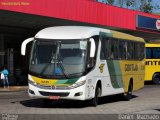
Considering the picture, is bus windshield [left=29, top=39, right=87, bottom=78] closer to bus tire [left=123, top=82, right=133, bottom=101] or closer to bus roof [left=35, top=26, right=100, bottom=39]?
bus roof [left=35, top=26, right=100, bottom=39]

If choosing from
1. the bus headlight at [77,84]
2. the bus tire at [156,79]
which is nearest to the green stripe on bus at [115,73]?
the bus headlight at [77,84]

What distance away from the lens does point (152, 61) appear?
38938mm

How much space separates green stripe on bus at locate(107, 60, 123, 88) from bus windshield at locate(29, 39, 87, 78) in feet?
8.49

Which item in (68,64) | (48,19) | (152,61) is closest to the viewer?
(68,64)

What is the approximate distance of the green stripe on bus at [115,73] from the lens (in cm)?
2044

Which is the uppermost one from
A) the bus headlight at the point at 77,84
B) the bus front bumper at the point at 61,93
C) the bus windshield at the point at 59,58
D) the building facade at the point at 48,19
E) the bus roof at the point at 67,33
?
the building facade at the point at 48,19

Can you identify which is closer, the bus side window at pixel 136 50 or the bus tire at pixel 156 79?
the bus side window at pixel 136 50

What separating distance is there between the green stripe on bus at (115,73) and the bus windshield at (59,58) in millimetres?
2586

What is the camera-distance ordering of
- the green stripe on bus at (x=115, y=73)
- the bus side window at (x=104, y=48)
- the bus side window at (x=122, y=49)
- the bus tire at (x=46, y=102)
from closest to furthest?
1. the bus tire at (x=46, y=102)
2. the bus side window at (x=104, y=48)
3. the green stripe on bus at (x=115, y=73)
4. the bus side window at (x=122, y=49)

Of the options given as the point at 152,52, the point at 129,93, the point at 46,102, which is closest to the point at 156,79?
the point at 152,52

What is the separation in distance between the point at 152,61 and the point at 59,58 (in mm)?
22091

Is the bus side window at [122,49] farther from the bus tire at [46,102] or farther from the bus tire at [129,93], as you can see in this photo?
the bus tire at [46,102]

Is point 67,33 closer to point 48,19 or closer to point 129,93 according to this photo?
point 129,93

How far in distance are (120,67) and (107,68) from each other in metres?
1.90
